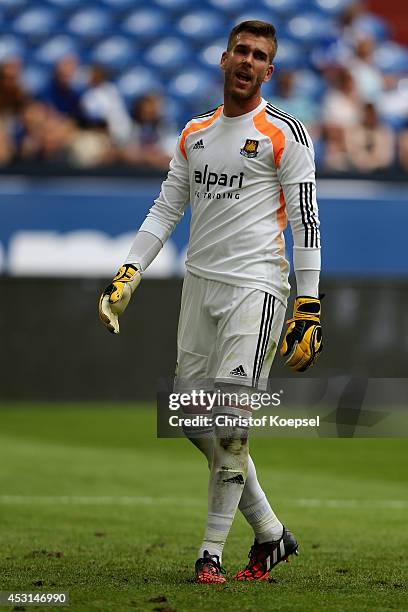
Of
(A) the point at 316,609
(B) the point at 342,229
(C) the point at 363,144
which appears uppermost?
(C) the point at 363,144

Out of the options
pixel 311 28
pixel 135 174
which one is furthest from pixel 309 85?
pixel 135 174

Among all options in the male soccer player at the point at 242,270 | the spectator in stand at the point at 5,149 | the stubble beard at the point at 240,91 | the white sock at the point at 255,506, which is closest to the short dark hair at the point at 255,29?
the male soccer player at the point at 242,270

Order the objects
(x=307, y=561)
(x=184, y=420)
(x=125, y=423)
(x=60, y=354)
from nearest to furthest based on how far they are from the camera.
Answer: (x=184, y=420) → (x=307, y=561) → (x=125, y=423) → (x=60, y=354)

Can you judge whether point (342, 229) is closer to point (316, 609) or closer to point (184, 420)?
point (184, 420)

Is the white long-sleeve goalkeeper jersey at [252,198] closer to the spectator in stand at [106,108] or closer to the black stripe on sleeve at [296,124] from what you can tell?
the black stripe on sleeve at [296,124]

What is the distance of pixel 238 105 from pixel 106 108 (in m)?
10.1

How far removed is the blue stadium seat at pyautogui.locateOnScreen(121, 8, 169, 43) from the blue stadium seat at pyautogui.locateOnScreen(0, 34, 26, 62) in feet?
4.87

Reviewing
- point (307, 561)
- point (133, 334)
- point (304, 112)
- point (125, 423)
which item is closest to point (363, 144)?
point (304, 112)

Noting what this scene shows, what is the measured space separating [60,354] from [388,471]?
15.4 ft

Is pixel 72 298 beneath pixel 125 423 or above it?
above

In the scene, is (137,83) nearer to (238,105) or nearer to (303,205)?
(238,105)

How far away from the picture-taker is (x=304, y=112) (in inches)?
605

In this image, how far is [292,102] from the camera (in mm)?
15461

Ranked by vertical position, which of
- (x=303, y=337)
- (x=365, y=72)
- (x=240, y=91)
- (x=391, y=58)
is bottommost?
(x=303, y=337)
